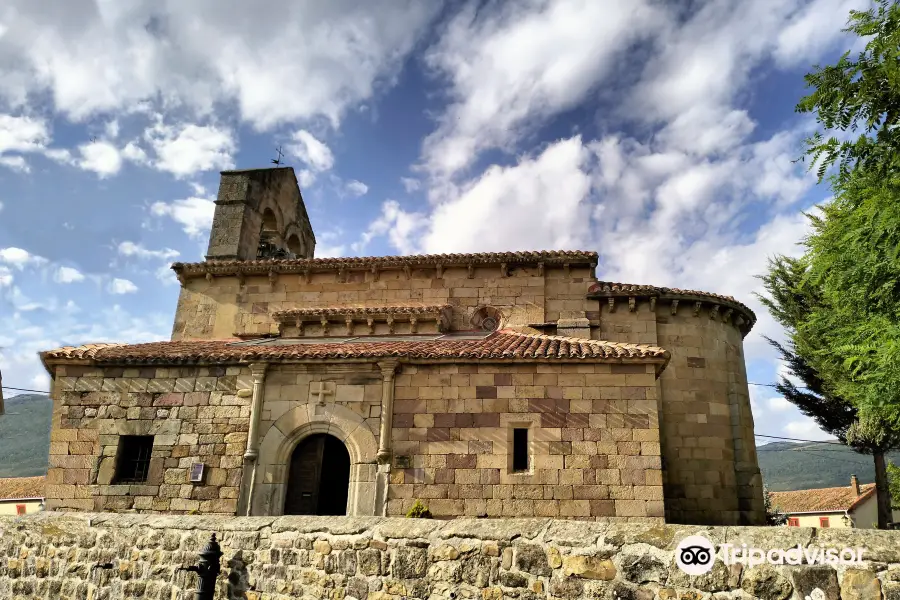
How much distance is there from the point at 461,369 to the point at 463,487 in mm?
2026

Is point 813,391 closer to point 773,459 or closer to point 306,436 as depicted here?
point 306,436

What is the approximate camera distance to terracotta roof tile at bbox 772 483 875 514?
28.2 metres

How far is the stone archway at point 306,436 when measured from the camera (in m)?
10.3

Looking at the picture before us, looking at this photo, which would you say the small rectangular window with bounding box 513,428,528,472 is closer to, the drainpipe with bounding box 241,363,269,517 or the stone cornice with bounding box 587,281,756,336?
the drainpipe with bounding box 241,363,269,517

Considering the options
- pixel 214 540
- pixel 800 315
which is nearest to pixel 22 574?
pixel 214 540

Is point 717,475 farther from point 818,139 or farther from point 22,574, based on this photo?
point 22,574

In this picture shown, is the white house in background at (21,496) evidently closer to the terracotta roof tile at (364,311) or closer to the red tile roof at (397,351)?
the red tile roof at (397,351)

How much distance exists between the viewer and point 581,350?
34.6 feet

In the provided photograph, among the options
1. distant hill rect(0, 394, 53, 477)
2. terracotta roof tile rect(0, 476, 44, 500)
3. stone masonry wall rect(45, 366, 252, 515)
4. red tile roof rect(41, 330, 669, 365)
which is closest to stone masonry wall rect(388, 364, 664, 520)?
red tile roof rect(41, 330, 669, 365)

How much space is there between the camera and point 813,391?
826 inches

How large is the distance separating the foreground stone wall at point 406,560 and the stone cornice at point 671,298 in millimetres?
10038

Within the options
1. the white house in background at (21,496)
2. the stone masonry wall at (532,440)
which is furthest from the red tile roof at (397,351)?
the white house in background at (21,496)

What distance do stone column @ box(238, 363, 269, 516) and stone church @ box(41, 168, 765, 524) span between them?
1.4 inches

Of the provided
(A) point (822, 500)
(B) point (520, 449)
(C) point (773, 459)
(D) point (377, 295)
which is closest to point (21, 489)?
(D) point (377, 295)
